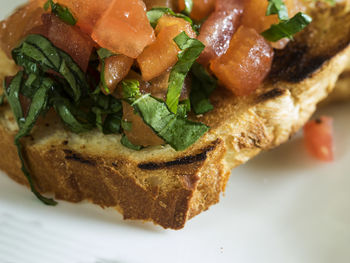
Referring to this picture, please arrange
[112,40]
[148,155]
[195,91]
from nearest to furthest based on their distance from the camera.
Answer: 1. [112,40]
2. [148,155]
3. [195,91]

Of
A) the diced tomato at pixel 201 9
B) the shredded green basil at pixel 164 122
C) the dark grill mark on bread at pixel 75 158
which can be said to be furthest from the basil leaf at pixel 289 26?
the dark grill mark on bread at pixel 75 158

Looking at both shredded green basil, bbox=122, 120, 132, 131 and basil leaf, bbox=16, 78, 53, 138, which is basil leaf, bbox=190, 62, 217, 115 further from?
basil leaf, bbox=16, 78, 53, 138

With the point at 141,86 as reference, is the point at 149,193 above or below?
below

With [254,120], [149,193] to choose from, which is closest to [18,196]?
[149,193]

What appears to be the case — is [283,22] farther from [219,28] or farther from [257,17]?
[219,28]

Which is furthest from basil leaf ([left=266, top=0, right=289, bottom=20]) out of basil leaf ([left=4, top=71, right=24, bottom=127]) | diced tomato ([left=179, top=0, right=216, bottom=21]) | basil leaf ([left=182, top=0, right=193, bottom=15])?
basil leaf ([left=4, top=71, right=24, bottom=127])

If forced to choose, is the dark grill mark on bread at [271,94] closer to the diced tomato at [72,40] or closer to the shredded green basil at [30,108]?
the diced tomato at [72,40]

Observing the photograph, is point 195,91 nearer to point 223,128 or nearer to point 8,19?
point 223,128
